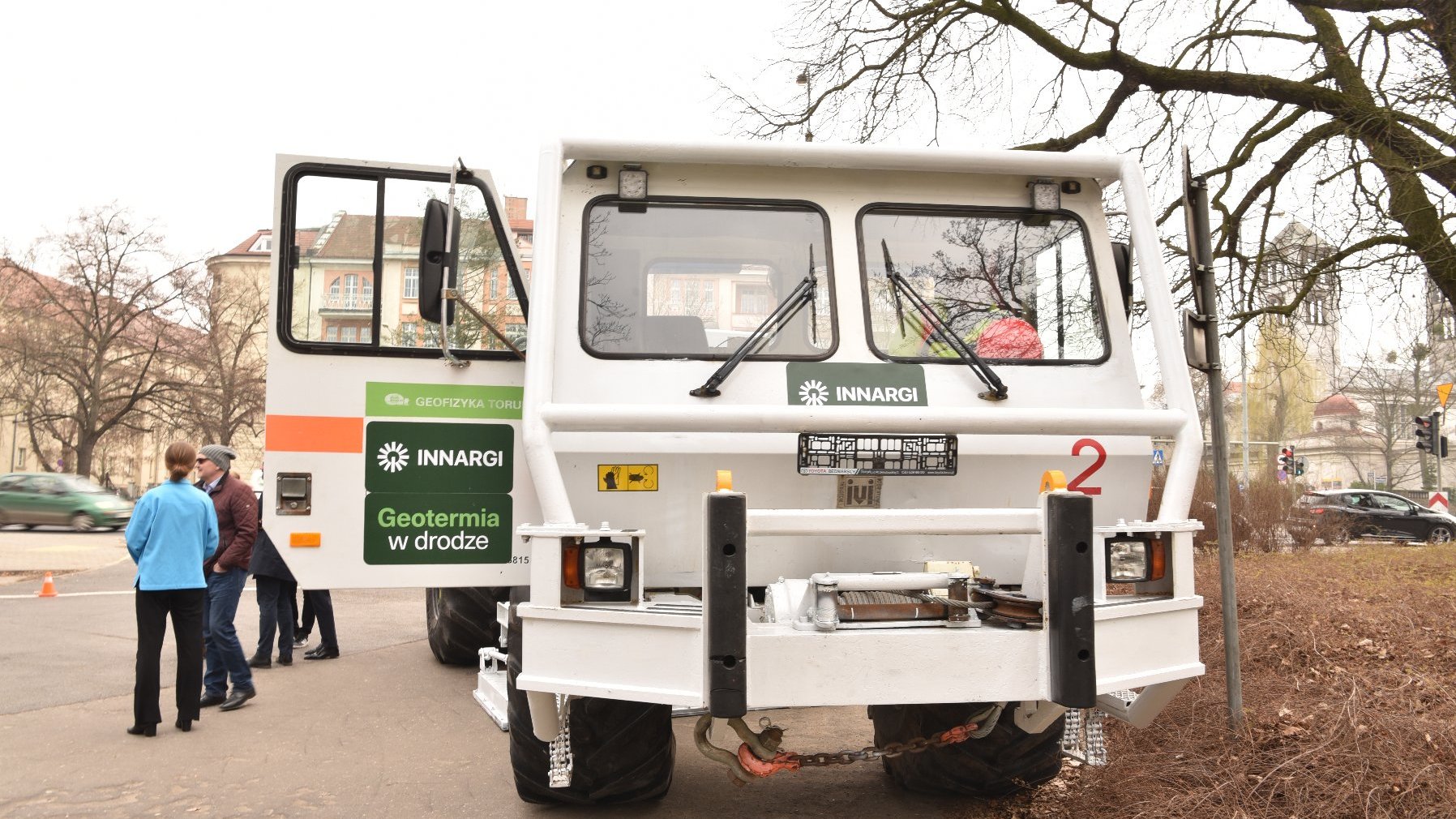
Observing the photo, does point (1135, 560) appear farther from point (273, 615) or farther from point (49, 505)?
point (49, 505)

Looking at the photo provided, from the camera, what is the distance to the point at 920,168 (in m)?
5.00

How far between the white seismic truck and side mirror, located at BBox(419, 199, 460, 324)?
0.03 ft

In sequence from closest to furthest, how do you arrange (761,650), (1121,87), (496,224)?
(761,650)
(496,224)
(1121,87)

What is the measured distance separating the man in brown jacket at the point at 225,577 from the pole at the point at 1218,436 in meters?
6.01

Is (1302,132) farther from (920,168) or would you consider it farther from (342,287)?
(342,287)

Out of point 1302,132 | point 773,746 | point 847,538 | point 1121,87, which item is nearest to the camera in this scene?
point 773,746

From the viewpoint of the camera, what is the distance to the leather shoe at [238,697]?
774cm

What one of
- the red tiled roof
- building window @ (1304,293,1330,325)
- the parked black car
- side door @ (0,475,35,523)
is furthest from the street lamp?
the red tiled roof

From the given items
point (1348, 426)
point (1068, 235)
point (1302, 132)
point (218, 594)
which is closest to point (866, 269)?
point (1068, 235)

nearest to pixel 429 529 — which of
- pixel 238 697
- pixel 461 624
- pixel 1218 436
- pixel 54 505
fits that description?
pixel 1218 436

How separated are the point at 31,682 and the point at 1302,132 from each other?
11966 mm

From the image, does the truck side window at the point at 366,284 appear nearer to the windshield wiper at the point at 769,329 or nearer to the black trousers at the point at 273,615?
the windshield wiper at the point at 769,329

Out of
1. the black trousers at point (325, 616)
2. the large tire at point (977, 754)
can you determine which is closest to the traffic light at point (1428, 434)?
the black trousers at point (325, 616)

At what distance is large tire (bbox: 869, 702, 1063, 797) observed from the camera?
512 cm
